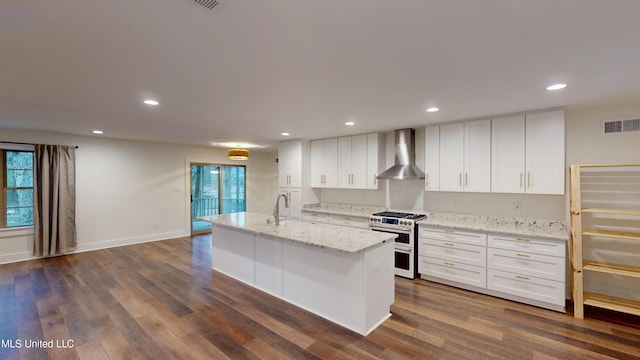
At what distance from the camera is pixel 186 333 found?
270 cm

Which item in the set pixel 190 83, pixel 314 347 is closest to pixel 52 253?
pixel 190 83

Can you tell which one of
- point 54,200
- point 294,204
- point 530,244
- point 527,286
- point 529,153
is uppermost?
point 529,153

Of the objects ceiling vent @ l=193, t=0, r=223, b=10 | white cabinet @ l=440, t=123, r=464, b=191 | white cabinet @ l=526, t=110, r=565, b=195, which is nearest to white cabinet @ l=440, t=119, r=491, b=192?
white cabinet @ l=440, t=123, r=464, b=191

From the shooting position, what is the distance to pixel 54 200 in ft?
16.9

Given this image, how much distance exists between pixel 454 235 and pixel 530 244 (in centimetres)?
83

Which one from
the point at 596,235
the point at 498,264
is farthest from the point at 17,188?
the point at 596,235

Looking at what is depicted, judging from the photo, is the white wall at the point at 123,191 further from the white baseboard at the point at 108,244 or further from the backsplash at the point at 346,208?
the backsplash at the point at 346,208

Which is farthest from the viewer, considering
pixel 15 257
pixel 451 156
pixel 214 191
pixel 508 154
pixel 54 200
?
pixel 214 191

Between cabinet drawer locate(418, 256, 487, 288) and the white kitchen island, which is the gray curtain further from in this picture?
cabinet drawer locate(418, 256, 487, 288)

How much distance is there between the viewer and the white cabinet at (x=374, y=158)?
4.98 metres

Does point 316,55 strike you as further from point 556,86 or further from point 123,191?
point 123,191

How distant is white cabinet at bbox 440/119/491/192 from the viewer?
12.5 feet

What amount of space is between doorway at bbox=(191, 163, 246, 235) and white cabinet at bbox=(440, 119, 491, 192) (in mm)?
5874

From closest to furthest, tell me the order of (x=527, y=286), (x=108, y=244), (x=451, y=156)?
(x=527, y=286)
(x=451, y=156)
(x=108, y=244)
